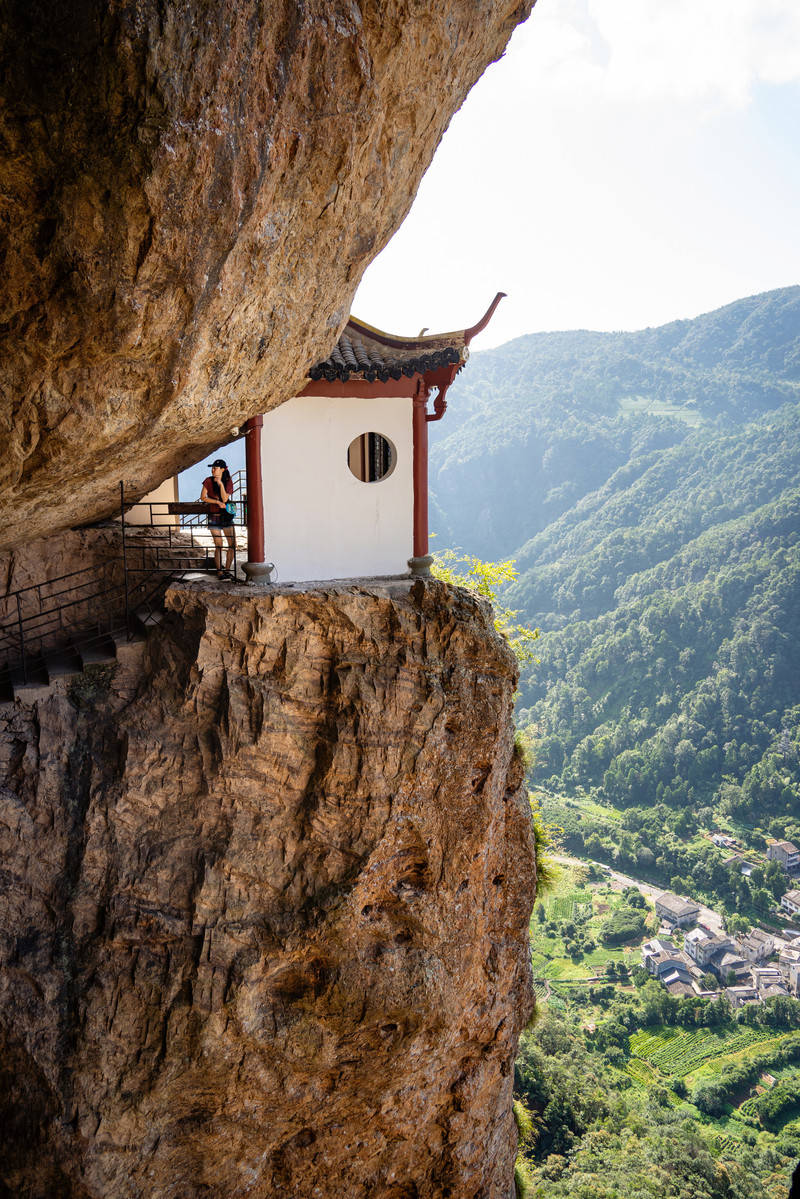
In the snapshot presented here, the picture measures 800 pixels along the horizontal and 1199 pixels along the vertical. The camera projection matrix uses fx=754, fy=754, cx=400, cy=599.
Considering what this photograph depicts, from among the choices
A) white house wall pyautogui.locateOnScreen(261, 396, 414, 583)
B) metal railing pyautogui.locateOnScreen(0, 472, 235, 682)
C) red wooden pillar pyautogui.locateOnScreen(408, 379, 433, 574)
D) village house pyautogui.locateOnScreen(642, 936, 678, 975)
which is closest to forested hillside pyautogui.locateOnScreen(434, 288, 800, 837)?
village house pyautogui.locateOnScreen(642, 936, 678, 975)

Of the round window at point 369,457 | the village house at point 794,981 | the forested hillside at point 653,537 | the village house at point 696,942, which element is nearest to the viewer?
the round window at point 369,457

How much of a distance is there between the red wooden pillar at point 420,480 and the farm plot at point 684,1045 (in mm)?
31506

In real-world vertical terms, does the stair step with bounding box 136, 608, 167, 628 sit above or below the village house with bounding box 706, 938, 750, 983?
above

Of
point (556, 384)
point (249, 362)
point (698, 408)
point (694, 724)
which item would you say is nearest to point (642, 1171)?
point (249, 362)

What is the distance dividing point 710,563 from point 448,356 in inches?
2668

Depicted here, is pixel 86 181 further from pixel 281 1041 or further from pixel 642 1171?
pixel 642 1171

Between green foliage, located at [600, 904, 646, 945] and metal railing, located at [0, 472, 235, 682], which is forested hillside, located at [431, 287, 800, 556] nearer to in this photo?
green foliage, located at [600, 904, 646, 945]

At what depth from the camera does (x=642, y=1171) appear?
2122 centimetres

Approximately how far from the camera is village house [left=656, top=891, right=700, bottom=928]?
44.0 m

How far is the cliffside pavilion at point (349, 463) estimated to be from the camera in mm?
10648

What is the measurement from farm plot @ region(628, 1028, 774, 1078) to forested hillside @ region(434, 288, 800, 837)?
21.1 meters

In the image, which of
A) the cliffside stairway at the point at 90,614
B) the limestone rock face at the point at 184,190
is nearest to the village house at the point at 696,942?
the cliffside stairway at the point at 90,614

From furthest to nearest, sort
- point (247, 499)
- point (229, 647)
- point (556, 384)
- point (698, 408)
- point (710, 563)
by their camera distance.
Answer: point (556, 384), point (698, 408), point (710, 563), point (247, 499), point (229, 647)

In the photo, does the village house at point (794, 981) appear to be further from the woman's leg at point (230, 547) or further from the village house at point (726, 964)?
the woman's leg at point (230, 547)
